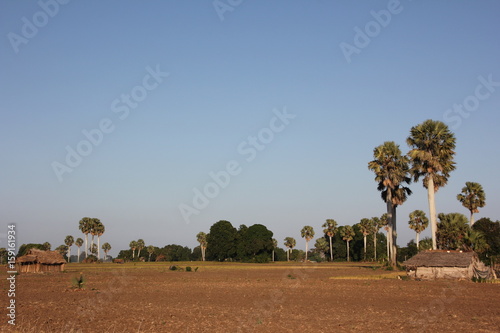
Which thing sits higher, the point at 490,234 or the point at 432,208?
the point at 432,208

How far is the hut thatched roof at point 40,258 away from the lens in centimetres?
6400

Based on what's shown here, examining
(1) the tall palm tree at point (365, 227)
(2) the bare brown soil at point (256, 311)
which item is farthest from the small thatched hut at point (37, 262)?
(1) the tall palm tree at point (365, 227)

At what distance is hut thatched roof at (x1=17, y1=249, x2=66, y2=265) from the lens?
64.0 m

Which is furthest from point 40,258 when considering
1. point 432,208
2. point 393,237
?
point 432,208

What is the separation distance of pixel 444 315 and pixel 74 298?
76.3 ft

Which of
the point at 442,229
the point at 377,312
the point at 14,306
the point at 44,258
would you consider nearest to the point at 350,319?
the point at 377,312

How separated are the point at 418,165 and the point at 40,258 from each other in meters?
55.0

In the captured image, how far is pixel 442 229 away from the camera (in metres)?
60.0

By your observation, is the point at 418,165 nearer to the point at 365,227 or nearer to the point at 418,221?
the point at 418,221

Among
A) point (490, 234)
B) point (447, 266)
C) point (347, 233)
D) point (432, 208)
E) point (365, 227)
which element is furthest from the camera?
point (347, 233)

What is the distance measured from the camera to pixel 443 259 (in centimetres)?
5006

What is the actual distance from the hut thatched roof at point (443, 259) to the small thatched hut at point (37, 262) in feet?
164

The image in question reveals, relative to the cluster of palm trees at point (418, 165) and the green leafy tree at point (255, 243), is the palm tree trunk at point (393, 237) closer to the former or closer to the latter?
the cluster of palm trees at point (418, 165)

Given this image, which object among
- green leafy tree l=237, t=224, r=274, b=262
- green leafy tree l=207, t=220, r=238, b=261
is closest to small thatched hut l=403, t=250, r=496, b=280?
green leafy tree l=237, t=224, r=274, b=262
